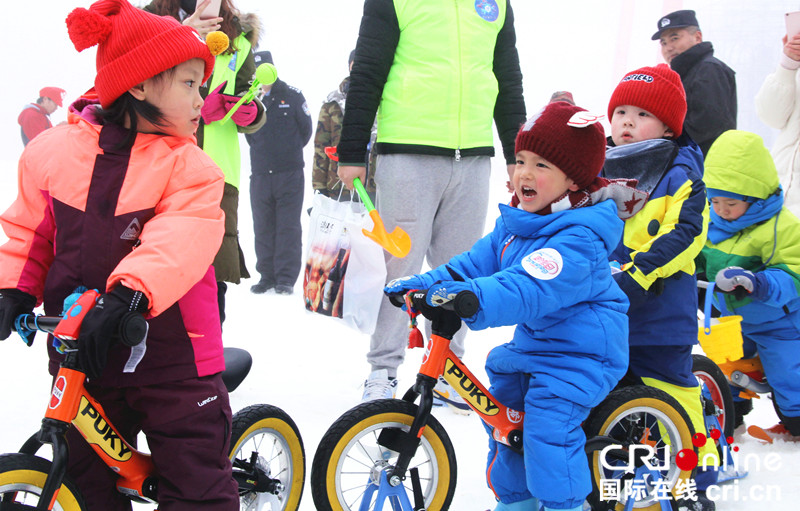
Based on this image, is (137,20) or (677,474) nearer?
(137,20)

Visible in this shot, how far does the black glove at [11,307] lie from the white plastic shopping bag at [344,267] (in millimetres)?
1535

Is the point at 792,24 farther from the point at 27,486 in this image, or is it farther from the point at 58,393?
the point at 27,486

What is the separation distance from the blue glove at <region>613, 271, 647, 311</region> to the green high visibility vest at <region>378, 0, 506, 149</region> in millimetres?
903

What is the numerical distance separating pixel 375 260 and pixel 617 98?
1.14m

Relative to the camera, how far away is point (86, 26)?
1.42 meters

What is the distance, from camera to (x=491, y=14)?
112 inches

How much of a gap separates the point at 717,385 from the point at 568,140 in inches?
53.8

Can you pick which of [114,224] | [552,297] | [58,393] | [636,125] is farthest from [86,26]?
[636,125]

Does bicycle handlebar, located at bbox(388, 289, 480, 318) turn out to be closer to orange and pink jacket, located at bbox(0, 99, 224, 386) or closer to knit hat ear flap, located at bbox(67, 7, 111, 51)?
orange and pink jacket, located at bbox(0, 99, 224, 386)

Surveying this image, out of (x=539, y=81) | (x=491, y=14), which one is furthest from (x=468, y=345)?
(x=539, y=81)

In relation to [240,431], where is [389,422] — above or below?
above

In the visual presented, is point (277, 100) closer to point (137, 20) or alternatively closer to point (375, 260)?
point (375, 260)

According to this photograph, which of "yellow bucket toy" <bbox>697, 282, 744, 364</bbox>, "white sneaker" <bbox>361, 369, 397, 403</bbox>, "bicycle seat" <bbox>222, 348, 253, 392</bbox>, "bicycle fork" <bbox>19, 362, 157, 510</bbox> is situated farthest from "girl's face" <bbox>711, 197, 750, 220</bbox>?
"bicycle fork" <bbox>19, 362, 157, 510</bbox>

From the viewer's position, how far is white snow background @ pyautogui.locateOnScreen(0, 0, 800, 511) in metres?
2.64
